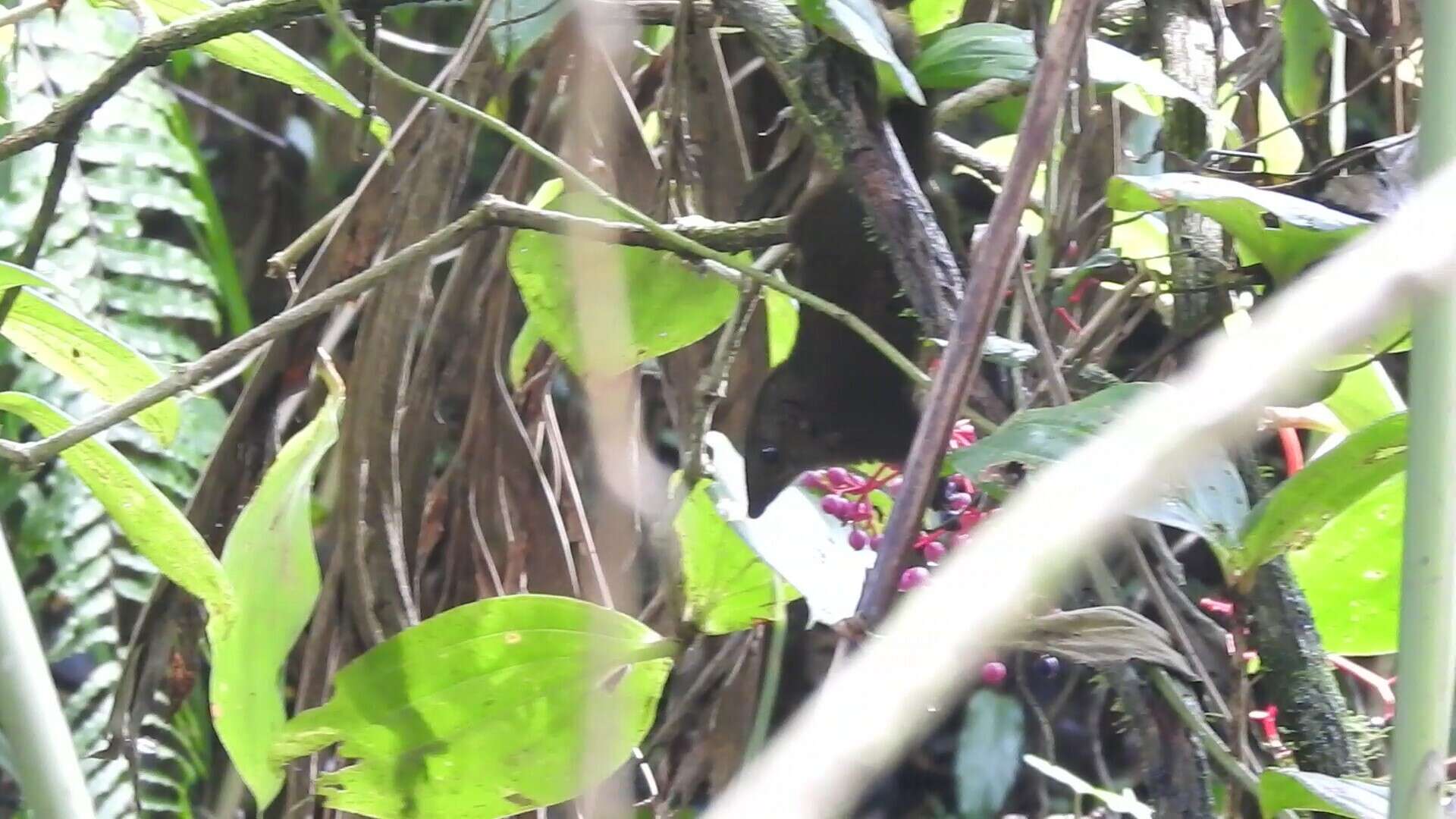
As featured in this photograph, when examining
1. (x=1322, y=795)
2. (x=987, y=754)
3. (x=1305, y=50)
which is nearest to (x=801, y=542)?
(x=1322, y=795)

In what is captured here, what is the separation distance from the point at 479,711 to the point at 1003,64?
304 mm

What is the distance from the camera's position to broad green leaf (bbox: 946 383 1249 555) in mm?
317

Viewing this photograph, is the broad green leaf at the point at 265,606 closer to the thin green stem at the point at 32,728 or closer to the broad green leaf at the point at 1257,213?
the thin green stem at the point at 32,728

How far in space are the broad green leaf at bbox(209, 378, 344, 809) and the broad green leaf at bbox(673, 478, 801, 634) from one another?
6.1 inches

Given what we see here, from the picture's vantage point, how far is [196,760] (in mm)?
1064

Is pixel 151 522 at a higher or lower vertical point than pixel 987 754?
higher

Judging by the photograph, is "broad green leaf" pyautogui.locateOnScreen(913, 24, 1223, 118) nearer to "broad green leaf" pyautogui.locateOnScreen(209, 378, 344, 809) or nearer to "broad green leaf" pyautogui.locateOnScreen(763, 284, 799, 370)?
"broad green leaf" pyautogui.locateOnScreen(763, 284, 799, 370)

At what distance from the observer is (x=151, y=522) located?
1.41 ft

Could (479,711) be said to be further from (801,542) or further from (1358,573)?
(1358,573)

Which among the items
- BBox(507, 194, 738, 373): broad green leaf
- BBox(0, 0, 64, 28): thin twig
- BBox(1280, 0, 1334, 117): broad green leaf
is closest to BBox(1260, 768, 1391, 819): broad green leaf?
BBox(507, 194, 738, 373): broad green leaf

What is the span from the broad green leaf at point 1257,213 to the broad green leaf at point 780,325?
0.24 m

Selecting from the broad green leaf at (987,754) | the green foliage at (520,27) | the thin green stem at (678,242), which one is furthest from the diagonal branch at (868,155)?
the broad green leaf at (987,754)

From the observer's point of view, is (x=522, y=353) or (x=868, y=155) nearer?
(x=868, y=155)

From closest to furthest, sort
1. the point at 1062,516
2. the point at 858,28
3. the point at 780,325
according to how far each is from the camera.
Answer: the point at 1062,516 → the point at 858,28 → the point at 780,325
